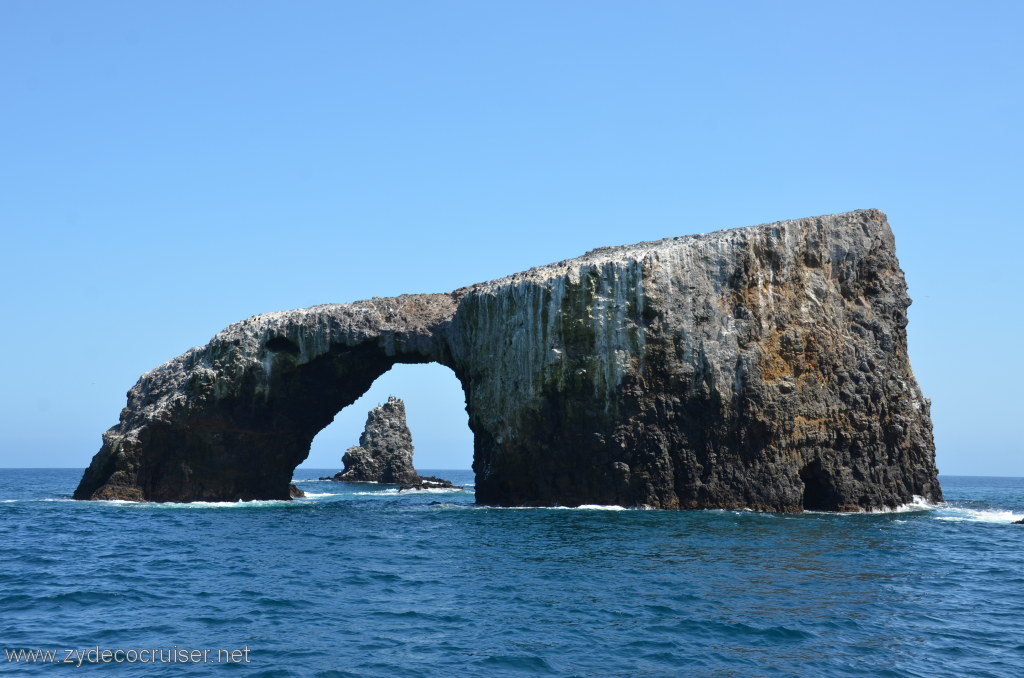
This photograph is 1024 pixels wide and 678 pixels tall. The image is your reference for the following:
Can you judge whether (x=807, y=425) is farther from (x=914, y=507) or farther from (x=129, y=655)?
(x=129, y=655)

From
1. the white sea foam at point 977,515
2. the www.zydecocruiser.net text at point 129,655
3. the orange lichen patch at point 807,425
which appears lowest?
the www.zydecocruiser.net text at point 129,655

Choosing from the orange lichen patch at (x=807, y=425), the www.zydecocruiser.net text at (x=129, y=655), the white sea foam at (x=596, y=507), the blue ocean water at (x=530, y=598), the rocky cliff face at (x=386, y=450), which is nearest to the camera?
the www.zydecocruiser.net text at (x=129, y=655)

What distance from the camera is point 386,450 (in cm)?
8794

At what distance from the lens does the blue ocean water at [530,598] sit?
14.5 meters

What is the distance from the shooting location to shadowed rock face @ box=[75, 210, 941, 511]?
37.6 m

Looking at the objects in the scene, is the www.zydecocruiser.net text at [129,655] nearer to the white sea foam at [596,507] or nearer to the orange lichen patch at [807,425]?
the white sea foam at [596,507]

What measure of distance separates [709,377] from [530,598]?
20.3 m

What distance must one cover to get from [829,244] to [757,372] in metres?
6.97

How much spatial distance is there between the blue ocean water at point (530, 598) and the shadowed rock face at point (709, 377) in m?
5.46

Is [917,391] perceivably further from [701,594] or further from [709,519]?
[701,594]

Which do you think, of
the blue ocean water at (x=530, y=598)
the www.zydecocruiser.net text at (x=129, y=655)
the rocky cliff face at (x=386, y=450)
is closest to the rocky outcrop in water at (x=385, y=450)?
the rocky cliff face at (x=386, y=450)

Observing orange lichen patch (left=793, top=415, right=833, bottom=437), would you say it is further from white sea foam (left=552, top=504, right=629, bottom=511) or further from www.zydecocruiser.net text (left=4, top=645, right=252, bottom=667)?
www.zydecocruiser.net text (left=4, top=645, right=252, bottom=667)

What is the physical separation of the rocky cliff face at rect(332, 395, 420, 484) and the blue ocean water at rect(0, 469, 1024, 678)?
5484 cm

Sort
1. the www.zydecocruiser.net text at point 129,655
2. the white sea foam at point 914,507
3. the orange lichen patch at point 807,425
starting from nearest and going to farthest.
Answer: the www.zydecocruiser.net text at point 129,655 < the orange lichen patch at point 807,425 < the white sea foam at point 914,507
